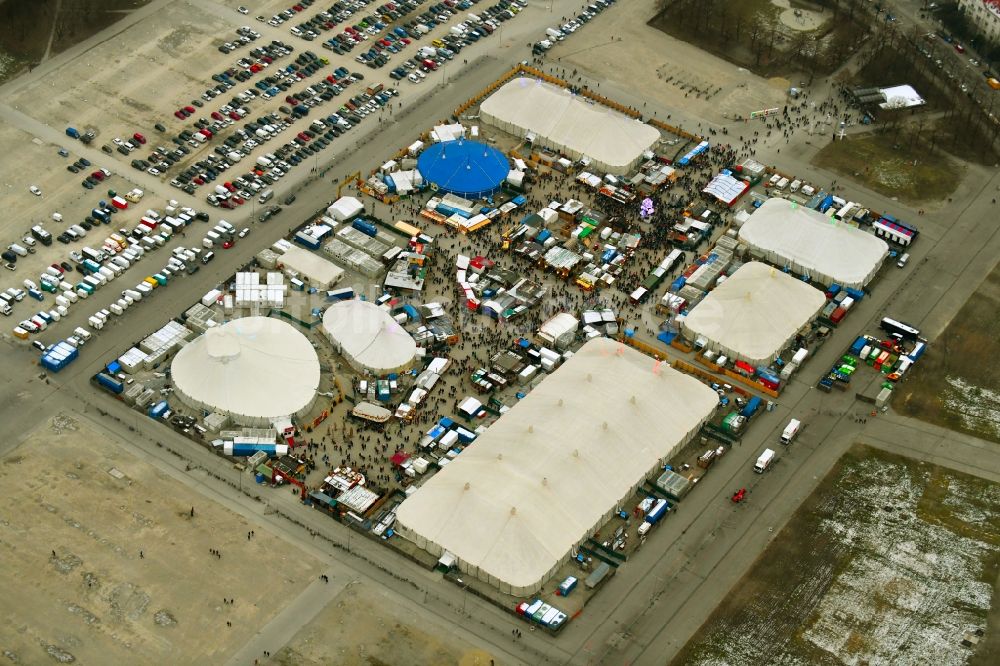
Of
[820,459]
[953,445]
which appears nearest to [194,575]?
[820,459]

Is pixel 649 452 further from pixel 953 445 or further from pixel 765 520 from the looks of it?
pixel 953 445

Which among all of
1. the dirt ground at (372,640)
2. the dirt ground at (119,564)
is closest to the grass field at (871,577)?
the dirt ground at (372,640)

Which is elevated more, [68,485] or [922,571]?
[922,571]

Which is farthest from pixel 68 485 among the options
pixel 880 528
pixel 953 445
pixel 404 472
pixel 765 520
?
pixel 953 445

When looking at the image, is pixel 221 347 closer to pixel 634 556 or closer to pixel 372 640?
pixel 372 640

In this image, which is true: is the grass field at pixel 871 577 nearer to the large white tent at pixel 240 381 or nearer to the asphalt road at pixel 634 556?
the asphalt road at pixel 634 556

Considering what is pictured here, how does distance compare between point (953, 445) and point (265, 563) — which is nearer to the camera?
point (265, 563)
